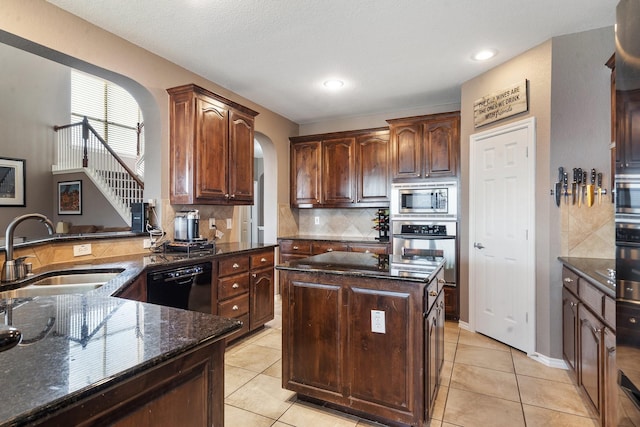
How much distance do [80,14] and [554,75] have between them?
374cm

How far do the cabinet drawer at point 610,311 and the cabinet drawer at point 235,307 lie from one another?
2716 millimetres

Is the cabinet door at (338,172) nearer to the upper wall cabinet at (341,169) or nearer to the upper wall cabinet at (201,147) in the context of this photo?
the upper wall cabinet at (341,169)

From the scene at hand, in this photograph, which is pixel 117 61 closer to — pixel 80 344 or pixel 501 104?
pixel 80 344

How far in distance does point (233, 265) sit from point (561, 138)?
3054 millimetres

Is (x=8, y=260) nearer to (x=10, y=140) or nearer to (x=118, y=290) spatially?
(x=118, y=290)

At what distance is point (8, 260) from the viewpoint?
1.83 meters

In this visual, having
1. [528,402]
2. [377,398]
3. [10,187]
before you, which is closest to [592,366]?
[528,402]

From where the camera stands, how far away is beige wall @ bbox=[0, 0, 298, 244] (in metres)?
2.22

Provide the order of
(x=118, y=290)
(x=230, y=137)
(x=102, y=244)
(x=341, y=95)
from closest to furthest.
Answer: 1. (x=118, y=290)
2. (x=102, y=244)
3. (x=230, y=137)
4. (x=341, y=95)

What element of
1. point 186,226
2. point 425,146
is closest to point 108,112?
point 186,226

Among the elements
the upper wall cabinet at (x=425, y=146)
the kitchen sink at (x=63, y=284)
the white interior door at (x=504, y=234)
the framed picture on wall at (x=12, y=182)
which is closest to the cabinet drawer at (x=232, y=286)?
the kitchen sink at (x=63, y=284)

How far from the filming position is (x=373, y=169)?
4.65m

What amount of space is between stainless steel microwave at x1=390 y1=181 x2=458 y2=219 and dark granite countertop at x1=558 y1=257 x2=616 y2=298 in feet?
4.56

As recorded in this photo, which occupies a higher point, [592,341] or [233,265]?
[233,265]
